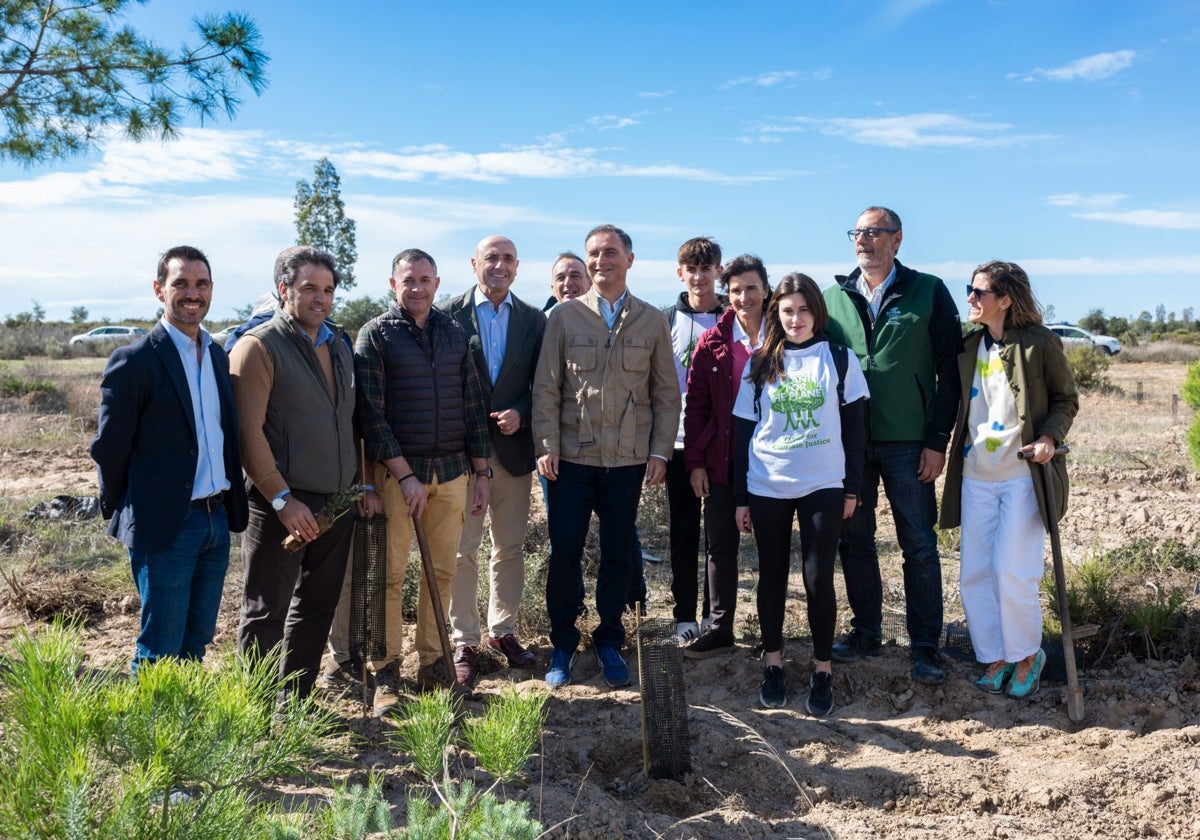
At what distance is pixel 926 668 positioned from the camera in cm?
482

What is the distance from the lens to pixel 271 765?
2.00m

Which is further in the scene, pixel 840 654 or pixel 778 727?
pixel 840 654

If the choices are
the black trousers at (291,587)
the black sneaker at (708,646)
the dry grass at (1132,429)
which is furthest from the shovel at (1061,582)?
the dry grass at (1132,429)

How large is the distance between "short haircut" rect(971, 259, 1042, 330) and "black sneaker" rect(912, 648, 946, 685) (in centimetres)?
176

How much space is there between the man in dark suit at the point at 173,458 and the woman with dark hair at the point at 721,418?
2.38 meters

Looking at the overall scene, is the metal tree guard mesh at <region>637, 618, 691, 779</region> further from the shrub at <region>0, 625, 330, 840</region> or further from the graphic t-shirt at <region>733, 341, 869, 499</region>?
the shrub at <region>0, 625, 330, 840</region>

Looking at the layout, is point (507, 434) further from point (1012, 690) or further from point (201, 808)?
point (201, 808)

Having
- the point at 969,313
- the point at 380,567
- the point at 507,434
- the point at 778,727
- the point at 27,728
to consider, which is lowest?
the point at 778,727

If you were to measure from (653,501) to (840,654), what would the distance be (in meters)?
4.05

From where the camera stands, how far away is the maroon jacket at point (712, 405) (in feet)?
16.3

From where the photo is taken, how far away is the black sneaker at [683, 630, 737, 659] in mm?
5230

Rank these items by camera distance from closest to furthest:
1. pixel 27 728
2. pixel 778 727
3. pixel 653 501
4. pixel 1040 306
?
1. pixel 27 728
2. pixel 778 727
3. pixel 1040 306
4. pixel 653 501

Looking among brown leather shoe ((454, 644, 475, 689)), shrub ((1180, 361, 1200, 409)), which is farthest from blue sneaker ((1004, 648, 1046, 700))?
shrub ((1180, 361, 1200, 409))

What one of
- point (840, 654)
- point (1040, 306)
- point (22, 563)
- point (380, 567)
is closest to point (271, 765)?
point (380, 567)
